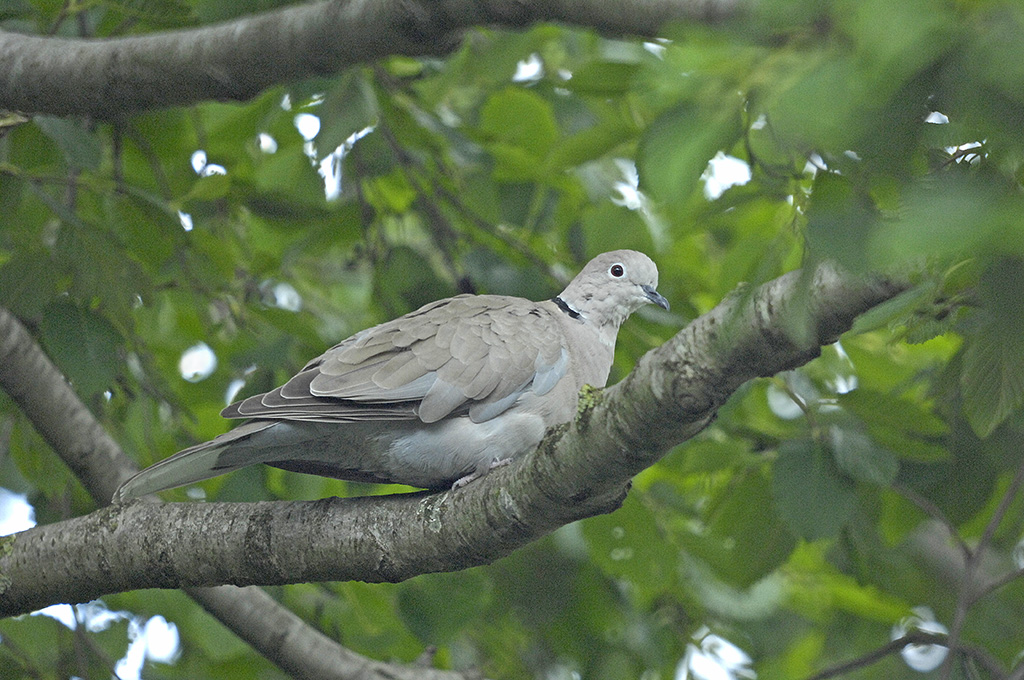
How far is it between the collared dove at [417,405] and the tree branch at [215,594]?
552 mm

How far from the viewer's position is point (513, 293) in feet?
12.8

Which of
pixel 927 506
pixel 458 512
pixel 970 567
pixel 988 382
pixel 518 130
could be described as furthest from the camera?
pixel 518 130

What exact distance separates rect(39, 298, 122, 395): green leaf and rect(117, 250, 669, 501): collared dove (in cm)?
73

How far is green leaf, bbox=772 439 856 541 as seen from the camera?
300 centimetres

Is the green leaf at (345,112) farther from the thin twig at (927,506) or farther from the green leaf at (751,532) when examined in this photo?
the thin twig at (927,506)

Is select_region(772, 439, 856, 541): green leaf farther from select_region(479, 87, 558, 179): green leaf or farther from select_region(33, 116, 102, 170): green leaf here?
select_region(33, 116, 102, 170): green leaf

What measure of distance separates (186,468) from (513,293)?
1662 millimetres

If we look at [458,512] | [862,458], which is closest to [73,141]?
[458,512]

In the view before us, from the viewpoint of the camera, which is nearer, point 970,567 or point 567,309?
point 970,567

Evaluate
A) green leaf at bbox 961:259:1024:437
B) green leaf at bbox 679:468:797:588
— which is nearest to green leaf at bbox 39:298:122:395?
green leaf at bbox 679:468:797:588

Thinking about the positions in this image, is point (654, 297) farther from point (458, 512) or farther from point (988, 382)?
point (988, 382)

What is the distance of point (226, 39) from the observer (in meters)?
2.93

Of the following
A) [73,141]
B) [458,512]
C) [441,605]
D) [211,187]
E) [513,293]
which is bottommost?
[441,605]

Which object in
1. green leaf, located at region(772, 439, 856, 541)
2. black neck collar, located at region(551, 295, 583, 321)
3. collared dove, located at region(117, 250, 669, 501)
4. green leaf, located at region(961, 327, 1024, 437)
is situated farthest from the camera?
black neck collar, located at region(551, 295, 583, 321)
